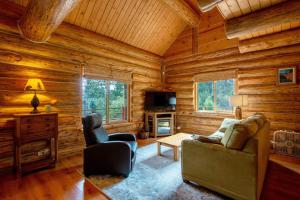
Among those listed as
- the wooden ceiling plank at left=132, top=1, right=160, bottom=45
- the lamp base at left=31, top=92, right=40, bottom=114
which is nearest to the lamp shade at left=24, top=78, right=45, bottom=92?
the lamp base at left=31, top=92, right=40, bottom=114

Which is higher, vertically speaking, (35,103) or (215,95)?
(215,95)

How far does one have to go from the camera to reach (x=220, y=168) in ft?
7.06

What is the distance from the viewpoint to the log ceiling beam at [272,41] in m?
3.57

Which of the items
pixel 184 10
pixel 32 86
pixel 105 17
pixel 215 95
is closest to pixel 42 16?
pixel 32 86

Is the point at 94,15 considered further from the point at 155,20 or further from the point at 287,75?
the point at 287,75

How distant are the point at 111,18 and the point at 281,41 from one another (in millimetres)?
4255

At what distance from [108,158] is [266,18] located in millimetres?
3643

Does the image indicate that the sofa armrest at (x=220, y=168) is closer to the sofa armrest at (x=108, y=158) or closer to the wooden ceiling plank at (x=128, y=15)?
the sofa armrest at (x=108, y=158)

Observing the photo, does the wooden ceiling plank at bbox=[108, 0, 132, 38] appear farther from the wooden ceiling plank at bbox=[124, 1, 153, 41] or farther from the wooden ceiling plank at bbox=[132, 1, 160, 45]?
the wooden ceiling plank at bbox=[132, 1, 160, 45]

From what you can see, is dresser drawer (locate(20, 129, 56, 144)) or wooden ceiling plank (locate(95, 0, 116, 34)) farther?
wooden ceiling plank (locate(95, 0, 116, 34))

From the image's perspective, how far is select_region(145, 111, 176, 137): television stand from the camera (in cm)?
551

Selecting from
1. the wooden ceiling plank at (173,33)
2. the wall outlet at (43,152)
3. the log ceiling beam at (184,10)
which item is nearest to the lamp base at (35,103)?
the wall outlet at (43,152)

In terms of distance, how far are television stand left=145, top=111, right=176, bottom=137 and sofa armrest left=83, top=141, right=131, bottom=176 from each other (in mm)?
2837

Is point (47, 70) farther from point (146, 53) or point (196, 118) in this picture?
point (196, 118)
